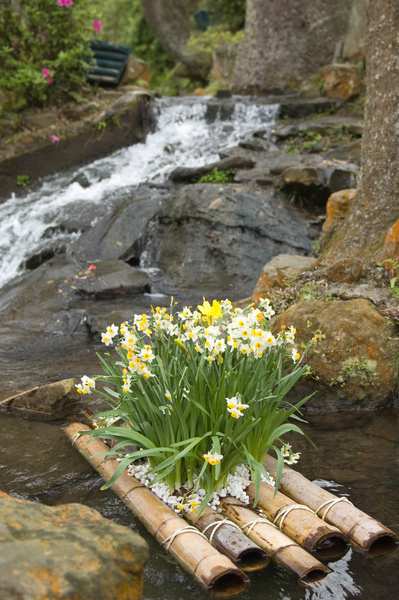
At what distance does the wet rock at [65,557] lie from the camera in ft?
5.72

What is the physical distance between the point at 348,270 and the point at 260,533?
288cm

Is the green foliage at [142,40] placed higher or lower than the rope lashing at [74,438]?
higher

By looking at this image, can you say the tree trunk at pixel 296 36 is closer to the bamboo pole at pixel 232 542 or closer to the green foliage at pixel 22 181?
the green foliage at pixel 22 181

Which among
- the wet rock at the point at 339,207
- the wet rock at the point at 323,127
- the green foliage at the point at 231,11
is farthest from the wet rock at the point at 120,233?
the green foliage at the point at 231,11

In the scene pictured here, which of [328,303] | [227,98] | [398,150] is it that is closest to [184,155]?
[227,98]

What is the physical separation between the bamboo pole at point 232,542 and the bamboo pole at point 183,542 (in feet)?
0.29

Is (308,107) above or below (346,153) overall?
above

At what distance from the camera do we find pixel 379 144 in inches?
229

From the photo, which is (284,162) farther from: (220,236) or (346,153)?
(220,236)

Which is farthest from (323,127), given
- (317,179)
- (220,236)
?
(220,236)

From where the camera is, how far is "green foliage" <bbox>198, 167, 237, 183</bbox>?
978 centimetres

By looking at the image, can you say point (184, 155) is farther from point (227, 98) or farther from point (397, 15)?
point (397, 15)

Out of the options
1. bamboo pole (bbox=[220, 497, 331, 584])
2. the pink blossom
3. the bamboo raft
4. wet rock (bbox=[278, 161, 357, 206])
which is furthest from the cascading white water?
bamboo pole (bbox=[220, 497, 331, 584])

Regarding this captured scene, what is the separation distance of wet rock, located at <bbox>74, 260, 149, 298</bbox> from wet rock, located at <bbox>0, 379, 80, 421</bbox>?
3205mm
